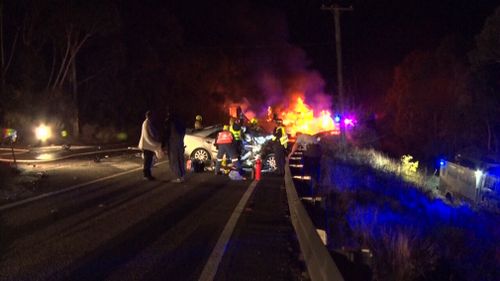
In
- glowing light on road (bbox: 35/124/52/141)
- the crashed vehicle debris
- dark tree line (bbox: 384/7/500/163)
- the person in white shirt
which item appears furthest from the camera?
glowing light on road (bbox: 35/124/52/141)

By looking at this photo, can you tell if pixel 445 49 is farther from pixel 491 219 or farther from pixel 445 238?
pixel 445 238

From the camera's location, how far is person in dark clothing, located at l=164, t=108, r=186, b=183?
13.0m

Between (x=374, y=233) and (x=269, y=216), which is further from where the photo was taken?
(x=269, y=216)

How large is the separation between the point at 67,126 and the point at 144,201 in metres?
23.6

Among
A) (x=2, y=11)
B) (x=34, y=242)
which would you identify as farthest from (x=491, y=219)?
(x=2, y=11)

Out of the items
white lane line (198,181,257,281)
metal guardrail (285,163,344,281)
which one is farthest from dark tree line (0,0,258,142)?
metal guardrail (285,163,344,281)

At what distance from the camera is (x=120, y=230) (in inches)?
297

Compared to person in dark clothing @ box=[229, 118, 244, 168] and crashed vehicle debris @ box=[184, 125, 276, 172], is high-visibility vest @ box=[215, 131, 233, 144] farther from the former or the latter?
crashed vehicle debris @ box=[184, 125, 276, 172]

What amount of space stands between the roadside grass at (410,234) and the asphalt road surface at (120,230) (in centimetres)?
100

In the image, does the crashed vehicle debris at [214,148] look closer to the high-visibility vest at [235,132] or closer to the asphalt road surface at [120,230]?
the high-visibility vest at [235,132]

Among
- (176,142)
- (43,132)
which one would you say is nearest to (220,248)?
(176,142)

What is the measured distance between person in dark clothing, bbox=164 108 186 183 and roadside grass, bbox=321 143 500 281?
354 cm

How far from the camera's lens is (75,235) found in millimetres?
7199

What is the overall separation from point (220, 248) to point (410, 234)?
7.66 ft
